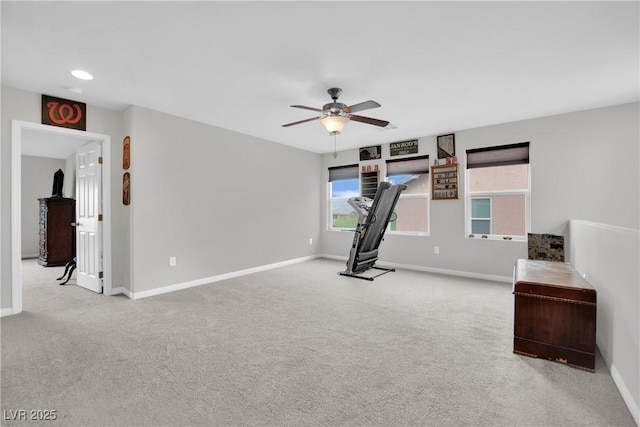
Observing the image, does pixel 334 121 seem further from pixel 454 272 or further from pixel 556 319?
pixel 454 272

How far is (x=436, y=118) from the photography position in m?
4.17

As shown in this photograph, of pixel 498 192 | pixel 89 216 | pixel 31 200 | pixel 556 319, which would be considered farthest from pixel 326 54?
pixel 31 200

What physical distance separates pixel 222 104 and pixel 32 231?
637 cm

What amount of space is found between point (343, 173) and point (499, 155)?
9.59 feet

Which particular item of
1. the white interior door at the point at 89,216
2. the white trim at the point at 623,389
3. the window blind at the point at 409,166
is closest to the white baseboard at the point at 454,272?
the window blind at the point at 409,166

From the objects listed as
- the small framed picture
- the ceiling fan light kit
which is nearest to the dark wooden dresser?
the ceiling fan light kit

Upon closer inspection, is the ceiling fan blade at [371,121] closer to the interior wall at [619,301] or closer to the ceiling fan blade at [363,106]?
the ceiling fan blade at [363,106]

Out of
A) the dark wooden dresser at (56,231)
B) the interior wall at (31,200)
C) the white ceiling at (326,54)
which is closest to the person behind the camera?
the white ceiling at (326,54)

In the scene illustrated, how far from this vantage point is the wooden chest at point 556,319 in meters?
2.02

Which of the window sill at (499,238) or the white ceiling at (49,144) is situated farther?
the white ceiling at (49,144)

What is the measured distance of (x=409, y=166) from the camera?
214 inches

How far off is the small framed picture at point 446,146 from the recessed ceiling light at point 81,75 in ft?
15.7

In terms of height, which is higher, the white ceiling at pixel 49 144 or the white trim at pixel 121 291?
the white ceiling at pixel 49 144

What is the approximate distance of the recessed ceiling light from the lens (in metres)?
2.75
